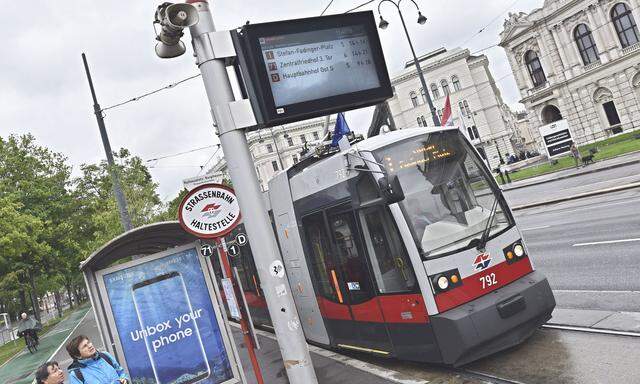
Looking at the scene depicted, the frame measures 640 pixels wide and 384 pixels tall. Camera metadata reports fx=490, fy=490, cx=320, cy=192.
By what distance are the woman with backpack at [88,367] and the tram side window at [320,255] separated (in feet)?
12.0

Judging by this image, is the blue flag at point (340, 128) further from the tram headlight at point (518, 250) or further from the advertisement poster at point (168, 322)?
the tram headlight at point (518, 250)

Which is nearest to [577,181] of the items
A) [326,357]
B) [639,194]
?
[639,194]

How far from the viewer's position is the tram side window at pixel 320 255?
8008 millimetres

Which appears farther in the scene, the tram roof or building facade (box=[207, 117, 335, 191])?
building facade (box=[207, 117, 335, 191])

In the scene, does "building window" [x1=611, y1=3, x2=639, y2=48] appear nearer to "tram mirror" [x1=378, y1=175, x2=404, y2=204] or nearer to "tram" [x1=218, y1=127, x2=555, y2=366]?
"tram" [x1=218, y1=127, x2=555, y2=366]

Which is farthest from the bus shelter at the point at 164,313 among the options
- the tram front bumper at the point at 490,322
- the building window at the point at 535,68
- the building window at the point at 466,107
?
the building window at the point at 466,107

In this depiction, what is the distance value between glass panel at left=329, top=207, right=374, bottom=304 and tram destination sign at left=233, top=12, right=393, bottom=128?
7.21ft

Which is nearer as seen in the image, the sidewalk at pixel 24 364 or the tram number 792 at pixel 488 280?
the tram number 792 at pixel 488 280

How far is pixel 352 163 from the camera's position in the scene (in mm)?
7043

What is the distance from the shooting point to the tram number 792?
20.8 ft

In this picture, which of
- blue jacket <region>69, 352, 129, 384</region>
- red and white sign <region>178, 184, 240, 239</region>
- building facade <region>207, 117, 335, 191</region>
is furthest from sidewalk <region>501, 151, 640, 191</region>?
building facade <region>207, 117, 335, 191</region>

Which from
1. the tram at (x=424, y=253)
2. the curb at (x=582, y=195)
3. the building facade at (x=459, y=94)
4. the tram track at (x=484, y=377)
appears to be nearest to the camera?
the tram track at (x=484, y=377)

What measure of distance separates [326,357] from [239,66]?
17.8 feet

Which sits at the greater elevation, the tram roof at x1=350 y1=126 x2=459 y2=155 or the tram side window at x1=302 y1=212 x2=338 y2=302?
the tram roof at x1=350 y1=126 x2=459 y2=155
